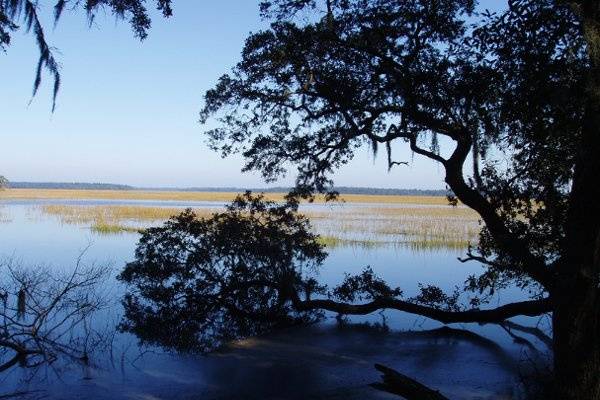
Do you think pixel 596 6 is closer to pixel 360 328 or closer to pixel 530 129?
pixel 530 129

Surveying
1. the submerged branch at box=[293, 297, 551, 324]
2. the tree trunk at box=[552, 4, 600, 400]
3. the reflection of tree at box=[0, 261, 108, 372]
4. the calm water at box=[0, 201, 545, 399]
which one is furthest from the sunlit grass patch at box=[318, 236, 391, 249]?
the tree trunk at box=[552, 4, 600, 400]

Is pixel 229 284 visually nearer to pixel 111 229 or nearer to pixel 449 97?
pixel 449 97

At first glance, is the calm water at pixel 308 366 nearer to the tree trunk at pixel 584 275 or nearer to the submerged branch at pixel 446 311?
the submerged branch at pixel 446 311

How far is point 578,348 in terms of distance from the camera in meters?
3.91

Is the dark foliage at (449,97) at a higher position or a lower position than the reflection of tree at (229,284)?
higher

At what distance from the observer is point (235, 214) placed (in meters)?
10.8

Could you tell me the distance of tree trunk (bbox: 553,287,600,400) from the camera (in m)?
3.85

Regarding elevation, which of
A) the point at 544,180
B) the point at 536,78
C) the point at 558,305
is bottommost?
the point at 558,305

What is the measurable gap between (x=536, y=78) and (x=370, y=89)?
3383 millimetres

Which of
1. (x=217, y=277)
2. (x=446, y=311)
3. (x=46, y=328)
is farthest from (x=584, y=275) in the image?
(x=46, y=328)

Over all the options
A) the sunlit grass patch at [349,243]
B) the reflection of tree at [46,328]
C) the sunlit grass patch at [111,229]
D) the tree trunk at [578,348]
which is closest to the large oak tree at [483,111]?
the tree trunk at [578,348]

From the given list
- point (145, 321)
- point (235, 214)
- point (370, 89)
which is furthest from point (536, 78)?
point (145, 321)

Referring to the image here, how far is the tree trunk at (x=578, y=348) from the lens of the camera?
385cm

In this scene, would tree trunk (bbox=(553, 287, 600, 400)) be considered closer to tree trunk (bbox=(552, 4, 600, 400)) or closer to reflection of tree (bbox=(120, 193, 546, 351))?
tree trunk (bbox=(552, 4, 600, 400))
